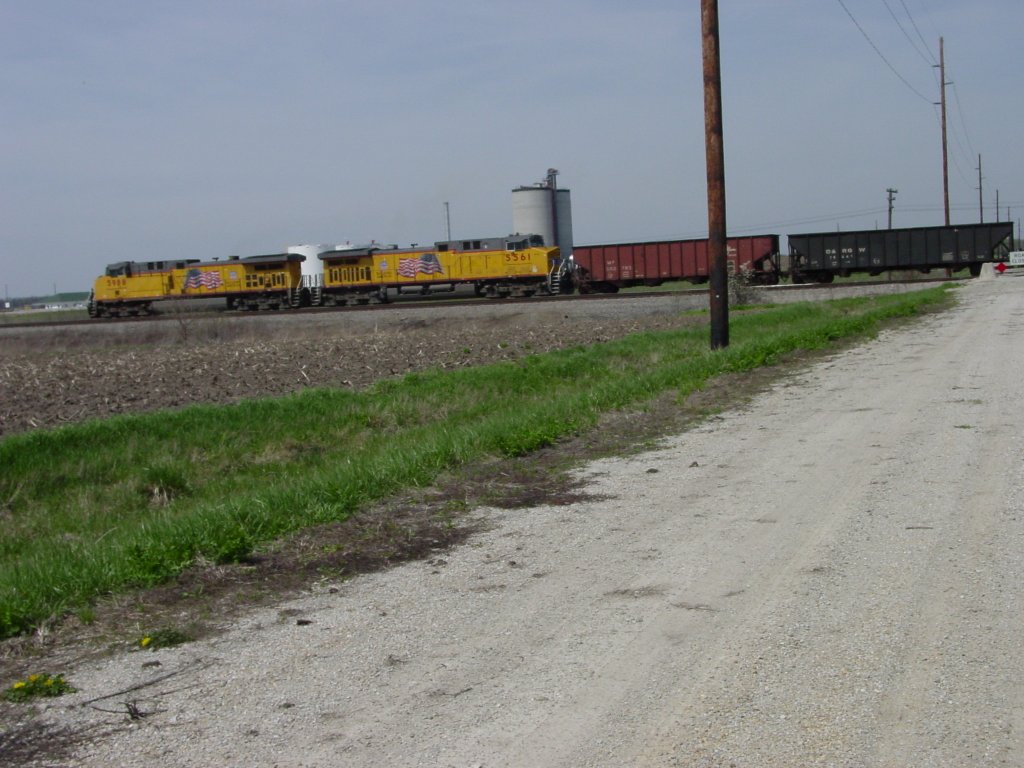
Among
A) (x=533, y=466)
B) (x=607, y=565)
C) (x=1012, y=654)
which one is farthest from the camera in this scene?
(x=533, y=466)

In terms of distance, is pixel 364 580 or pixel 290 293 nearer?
pixel 364 580

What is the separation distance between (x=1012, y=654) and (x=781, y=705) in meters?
1.19

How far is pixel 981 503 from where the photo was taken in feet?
23.2

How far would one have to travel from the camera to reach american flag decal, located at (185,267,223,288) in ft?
183

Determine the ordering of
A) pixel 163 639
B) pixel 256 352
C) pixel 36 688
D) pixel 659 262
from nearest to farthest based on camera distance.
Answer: pixel 36 688 → pixel 163 639 → pixel 256 352 → pixel 659 262

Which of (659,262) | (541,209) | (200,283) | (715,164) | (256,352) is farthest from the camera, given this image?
(541,209)

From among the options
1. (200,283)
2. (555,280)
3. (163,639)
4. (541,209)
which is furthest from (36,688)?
(541,209)

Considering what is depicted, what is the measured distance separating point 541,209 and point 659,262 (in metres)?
23.0

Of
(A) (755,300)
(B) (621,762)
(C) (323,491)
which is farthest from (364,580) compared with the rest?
(A) (755,300)

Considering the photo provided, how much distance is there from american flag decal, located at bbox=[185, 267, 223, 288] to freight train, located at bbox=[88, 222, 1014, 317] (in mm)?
55

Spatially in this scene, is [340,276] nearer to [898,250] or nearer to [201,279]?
[201,279]

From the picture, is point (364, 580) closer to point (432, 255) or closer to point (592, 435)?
point (592, 435)

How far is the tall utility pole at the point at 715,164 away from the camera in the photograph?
18.9m

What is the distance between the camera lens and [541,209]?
247ft
